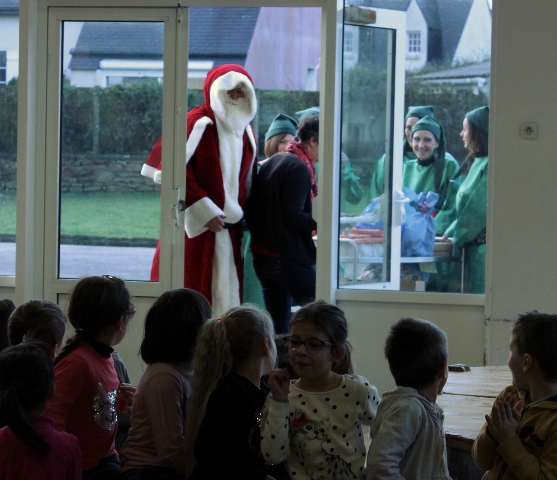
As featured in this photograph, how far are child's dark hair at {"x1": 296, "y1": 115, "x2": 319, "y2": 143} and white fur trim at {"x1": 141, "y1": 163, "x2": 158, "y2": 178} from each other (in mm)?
848

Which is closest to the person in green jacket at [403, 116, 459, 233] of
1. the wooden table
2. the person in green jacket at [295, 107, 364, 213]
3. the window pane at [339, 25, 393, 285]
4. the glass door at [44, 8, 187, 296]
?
the window pane at [339, 25, 393, 285]

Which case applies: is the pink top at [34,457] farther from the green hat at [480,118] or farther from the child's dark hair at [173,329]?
the green hat at [480,118]

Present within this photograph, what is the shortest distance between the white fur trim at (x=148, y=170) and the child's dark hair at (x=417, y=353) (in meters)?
2.96

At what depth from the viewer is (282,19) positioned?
7.07 meters

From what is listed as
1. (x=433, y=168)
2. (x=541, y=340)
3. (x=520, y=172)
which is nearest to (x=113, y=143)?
(x=433, y=168)

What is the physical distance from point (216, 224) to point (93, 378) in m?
2.34

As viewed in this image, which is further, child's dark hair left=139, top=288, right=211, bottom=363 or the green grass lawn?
the green grass lawn

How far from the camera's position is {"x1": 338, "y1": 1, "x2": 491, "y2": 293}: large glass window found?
4.50m

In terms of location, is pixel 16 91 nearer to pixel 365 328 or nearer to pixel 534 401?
pixel 365 328

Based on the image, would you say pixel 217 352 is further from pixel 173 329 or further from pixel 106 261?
pixel 106 261

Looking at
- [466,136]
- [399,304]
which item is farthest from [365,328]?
[466,136]

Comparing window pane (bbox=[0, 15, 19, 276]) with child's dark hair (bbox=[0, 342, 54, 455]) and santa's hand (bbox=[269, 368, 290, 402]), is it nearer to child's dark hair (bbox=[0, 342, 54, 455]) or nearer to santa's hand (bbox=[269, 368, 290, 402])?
child's dark hair (bbox=[0, 342, 54, 455])

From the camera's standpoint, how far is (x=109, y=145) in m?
4.81

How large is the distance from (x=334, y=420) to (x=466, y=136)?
2806 mm
